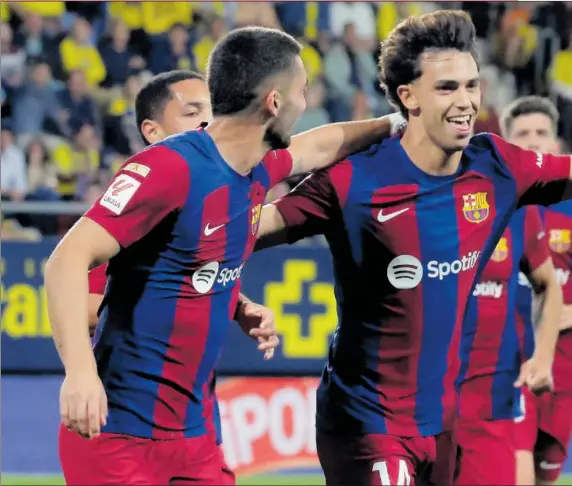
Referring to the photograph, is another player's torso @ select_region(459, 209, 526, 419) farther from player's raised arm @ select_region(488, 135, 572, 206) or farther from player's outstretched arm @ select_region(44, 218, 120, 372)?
player's outstretched arm @ select_region(44, 218, 120, 372)

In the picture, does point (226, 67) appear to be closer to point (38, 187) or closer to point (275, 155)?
point (275, 155)

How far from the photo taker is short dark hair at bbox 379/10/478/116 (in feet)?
13.8

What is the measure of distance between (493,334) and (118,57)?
710cm

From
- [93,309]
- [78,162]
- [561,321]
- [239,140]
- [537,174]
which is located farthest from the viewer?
[78,162]

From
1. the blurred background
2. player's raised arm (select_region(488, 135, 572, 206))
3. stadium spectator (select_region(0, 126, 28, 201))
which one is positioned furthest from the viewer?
stadium spectator (select_region(0, 126, 28, 201))

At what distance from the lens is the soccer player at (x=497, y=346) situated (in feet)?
18.6

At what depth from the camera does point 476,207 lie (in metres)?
4.19

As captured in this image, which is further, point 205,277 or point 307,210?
point 307,210

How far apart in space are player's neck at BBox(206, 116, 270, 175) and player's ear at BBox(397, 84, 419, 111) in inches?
27.4

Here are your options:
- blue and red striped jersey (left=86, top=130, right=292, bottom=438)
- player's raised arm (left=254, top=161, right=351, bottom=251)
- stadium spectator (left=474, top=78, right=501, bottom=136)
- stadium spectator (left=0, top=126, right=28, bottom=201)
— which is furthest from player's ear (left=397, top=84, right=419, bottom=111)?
stadium spectator (left=474, top=78, right=501, bottom=136)

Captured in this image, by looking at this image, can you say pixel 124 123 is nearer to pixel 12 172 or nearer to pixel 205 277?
pixel 12 172

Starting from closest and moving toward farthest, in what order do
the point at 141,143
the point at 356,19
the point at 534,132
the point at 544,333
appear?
the point at 544,333
the point at 534,132
the point at 141,143
the point at 356,19

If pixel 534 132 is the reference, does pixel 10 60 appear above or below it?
above

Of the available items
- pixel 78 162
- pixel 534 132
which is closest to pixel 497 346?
pixel 534 132
